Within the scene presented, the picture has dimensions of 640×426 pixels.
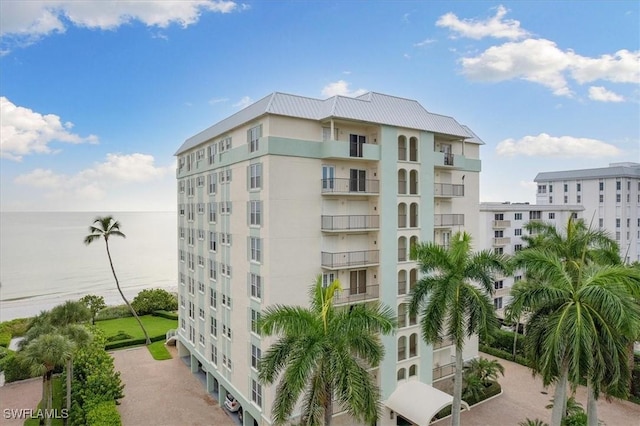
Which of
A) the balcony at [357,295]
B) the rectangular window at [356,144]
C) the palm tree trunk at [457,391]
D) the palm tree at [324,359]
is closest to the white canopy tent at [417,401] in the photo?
the palm tree trunk at [457,391]

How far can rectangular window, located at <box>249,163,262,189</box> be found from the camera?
1915cm

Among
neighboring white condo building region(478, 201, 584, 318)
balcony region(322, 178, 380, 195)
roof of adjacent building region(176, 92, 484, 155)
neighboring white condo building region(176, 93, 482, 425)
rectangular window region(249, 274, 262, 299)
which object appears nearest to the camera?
neighboring white condo building region(176, 93, 482, 425)

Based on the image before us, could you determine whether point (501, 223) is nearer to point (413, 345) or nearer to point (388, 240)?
point (413, 345)

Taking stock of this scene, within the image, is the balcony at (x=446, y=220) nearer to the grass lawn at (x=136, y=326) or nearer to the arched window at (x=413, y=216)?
the arched window at (x=413, y=216)

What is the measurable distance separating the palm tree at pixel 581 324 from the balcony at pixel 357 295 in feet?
26.1

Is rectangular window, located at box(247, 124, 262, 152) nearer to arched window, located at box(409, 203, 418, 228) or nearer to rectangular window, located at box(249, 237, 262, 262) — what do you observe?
rectangular window, located at box(249, 237, 262, 262)

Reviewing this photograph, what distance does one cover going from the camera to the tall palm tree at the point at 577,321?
38.8 ft

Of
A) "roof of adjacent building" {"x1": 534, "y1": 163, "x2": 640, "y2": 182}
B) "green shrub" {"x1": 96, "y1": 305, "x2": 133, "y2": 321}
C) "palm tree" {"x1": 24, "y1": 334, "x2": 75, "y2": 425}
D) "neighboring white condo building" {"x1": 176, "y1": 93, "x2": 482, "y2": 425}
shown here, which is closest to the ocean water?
"green shrub" {"x1": 96, "y1": 305, "x2": 133, "y2": 321}

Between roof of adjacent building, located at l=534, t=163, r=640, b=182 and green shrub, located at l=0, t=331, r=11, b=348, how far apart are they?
69.2 m

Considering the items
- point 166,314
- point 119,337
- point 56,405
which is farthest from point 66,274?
point 56,405

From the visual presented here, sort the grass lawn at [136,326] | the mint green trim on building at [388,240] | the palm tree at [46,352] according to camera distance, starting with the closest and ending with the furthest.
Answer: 1. the palm tree at [46,352]
2. the mint green trim on building at [388,240]
3. the grass lawn at [136,326]

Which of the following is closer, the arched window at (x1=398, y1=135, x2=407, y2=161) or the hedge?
the arched window at (x1=398, y1=135, x2=407, y2=161)

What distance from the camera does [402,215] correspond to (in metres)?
21.9

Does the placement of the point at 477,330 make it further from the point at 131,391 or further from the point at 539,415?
the point at 131,391
